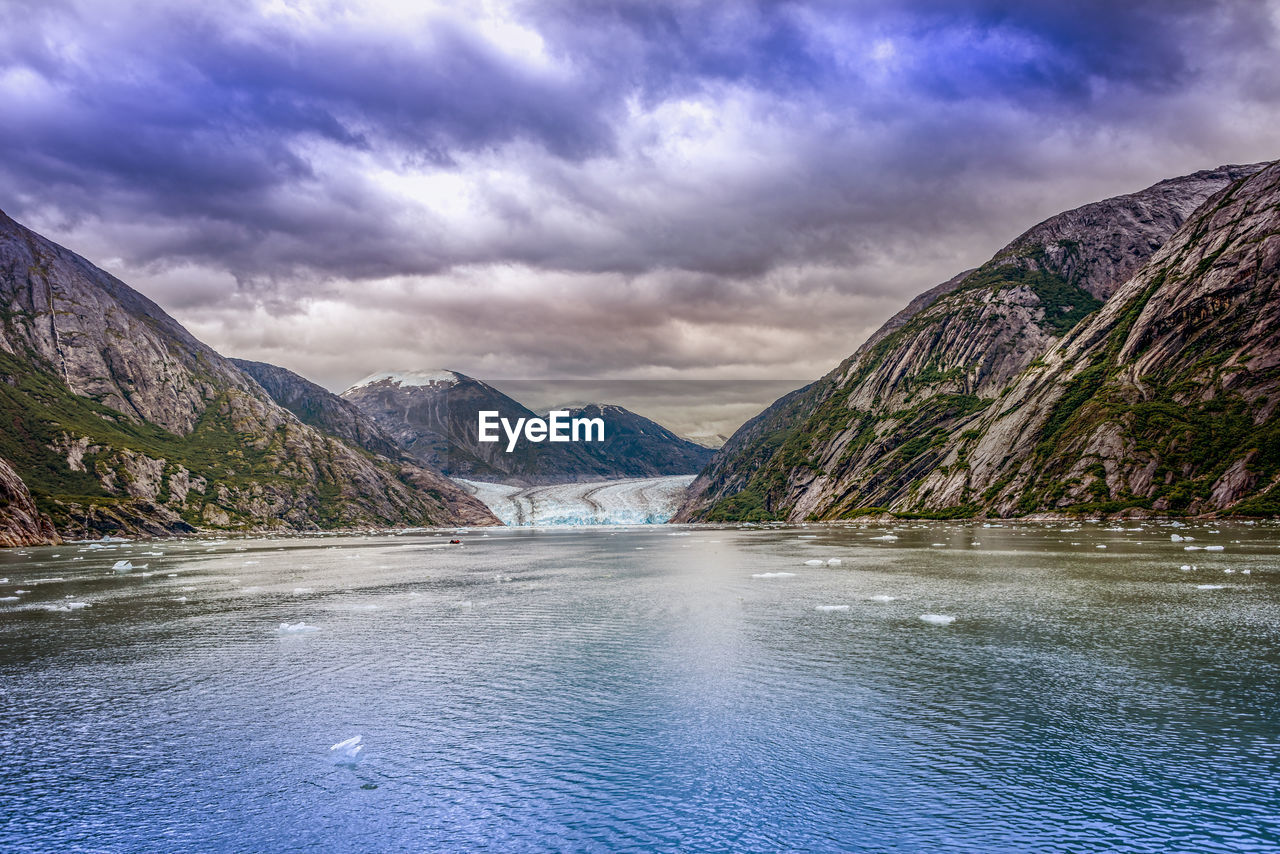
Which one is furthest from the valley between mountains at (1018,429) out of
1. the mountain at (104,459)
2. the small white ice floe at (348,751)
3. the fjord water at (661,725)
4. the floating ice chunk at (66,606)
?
the small white ice floe at (348,751)

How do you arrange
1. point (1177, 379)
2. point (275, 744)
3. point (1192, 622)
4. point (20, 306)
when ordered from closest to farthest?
point (275, 744), point (1192, 622), point (1177, 379), point (20, 306)

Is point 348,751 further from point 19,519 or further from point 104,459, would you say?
point 104,459

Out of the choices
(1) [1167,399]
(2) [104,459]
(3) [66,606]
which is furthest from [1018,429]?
(2) [104,459]

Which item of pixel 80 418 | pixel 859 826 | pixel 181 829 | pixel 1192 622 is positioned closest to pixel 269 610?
pixel 181 829

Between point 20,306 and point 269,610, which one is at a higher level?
point 20,306

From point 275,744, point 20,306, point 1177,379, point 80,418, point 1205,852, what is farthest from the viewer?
point 20,306

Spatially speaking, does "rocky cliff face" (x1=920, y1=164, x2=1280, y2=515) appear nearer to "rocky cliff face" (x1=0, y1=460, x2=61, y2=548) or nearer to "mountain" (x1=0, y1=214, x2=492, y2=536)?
"rocky cliff face" (x1=0, y1=460, x2=61, y2=548)

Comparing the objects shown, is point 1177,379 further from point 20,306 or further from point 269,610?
point 20,306
